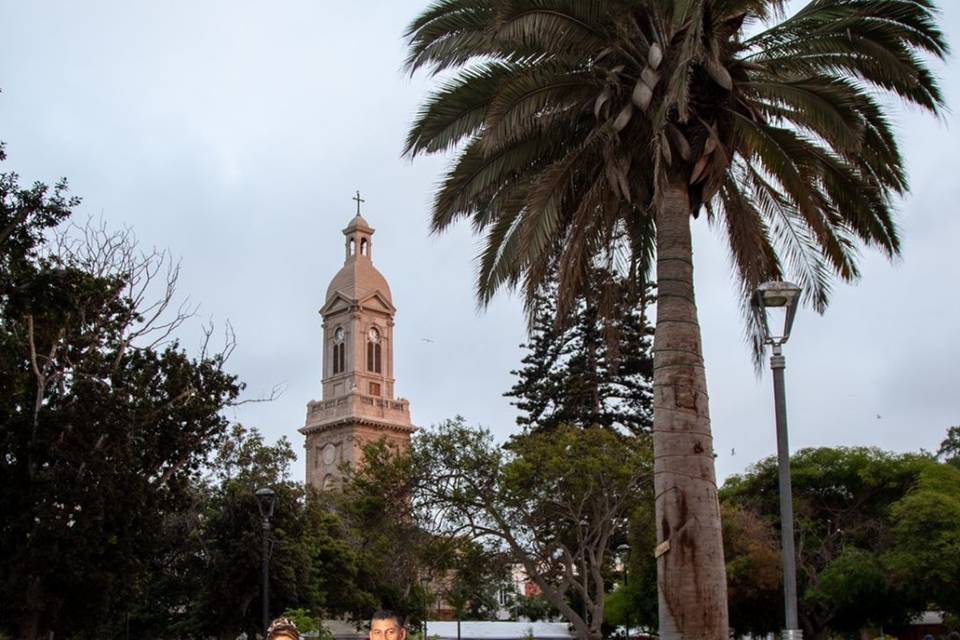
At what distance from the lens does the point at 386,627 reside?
15.7 ft

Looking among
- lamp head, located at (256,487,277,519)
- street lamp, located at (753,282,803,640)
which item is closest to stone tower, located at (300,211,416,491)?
lamp head, located at (256,487,277,519)

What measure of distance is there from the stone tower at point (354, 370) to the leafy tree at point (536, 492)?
36707 millimetres

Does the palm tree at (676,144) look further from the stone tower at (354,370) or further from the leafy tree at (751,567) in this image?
the stone tower at (354,370)

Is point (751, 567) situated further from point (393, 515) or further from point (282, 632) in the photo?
point (282, 632)

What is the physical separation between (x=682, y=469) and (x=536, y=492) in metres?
20.2

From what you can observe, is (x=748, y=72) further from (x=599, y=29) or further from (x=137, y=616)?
(x=137, y=616)

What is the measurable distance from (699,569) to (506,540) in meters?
21.0

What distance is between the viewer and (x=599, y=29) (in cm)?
1284

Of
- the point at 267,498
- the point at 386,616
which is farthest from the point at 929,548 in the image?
the point at 386,616

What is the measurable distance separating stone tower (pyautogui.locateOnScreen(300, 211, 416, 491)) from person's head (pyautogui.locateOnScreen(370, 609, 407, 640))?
6434 cm

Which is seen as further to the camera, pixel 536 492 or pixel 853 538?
pixel 853 538

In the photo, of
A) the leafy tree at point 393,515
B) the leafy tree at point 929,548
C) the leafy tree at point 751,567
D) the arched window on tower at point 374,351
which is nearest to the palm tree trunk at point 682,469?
the leafy tree at point 929,548

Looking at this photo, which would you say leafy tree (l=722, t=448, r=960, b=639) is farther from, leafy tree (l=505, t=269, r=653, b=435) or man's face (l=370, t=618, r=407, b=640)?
man's face (l=370, t=618, r=407, b=640)

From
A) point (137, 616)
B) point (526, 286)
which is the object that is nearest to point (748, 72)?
point (526, 286)
